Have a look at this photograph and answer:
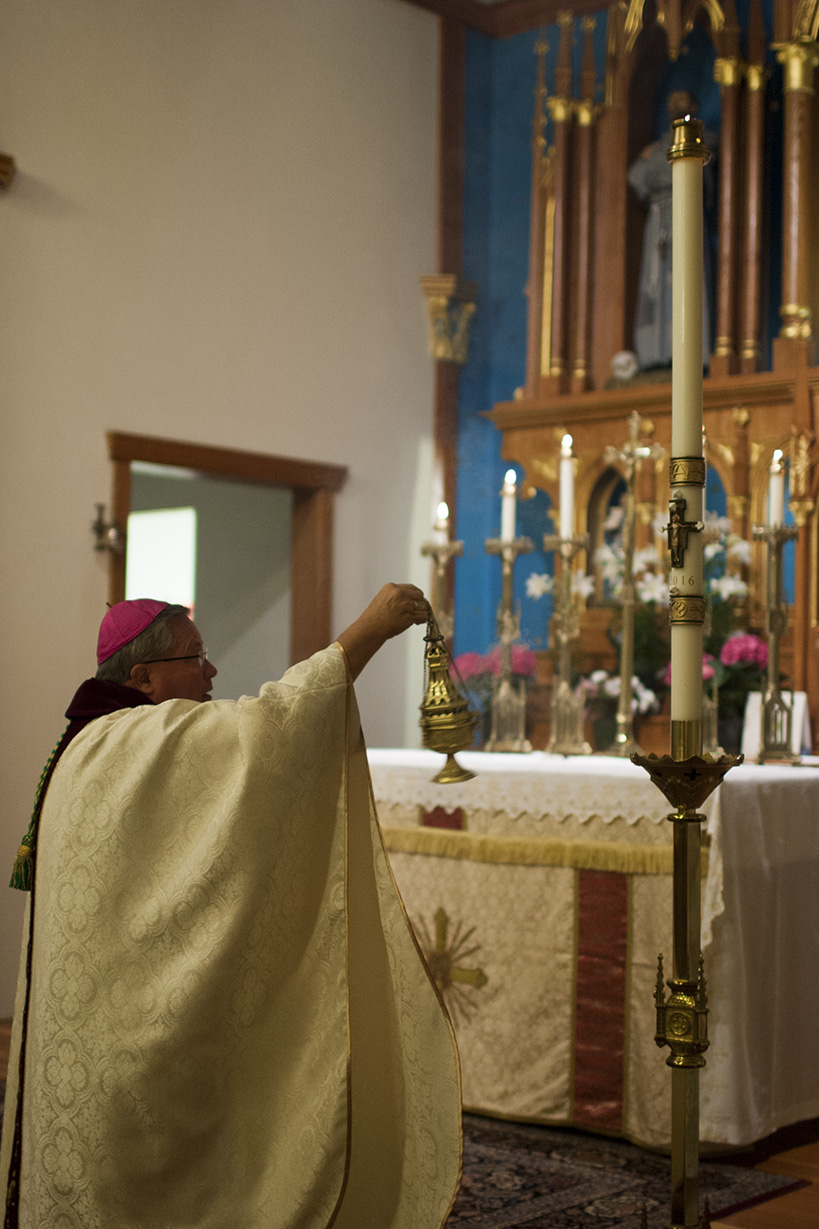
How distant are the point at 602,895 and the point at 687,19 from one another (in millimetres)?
3786

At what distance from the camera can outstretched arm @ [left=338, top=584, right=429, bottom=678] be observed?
101 inches

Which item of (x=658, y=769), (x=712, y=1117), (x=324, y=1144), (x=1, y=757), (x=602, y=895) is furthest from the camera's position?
(x=1, y=757)

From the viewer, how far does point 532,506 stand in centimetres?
715

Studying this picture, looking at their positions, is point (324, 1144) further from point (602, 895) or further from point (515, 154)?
point (515, 154)

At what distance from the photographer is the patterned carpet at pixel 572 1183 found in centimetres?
330

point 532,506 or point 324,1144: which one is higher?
point 532,506

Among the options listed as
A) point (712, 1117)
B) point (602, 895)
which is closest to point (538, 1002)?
point (602, 895)

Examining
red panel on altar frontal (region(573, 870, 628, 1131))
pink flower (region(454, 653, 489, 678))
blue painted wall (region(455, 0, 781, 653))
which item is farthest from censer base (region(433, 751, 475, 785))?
blue painted wall (region(455, 0, 781, 653))

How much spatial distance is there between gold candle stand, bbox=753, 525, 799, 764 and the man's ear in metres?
2.03

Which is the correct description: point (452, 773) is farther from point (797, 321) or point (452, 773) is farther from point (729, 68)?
point (729, 68)

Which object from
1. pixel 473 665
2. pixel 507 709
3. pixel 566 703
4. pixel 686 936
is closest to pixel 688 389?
pixel 686 936

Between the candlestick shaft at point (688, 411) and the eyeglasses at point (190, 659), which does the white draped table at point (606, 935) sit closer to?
the eyeglasses at point (190, 659)

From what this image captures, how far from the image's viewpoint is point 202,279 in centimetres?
641

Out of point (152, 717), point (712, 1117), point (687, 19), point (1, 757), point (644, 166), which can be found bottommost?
point (712, 1117)
